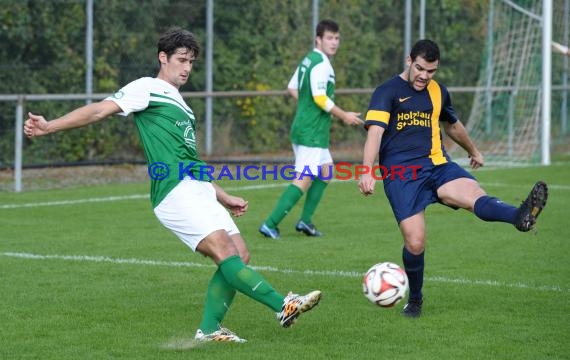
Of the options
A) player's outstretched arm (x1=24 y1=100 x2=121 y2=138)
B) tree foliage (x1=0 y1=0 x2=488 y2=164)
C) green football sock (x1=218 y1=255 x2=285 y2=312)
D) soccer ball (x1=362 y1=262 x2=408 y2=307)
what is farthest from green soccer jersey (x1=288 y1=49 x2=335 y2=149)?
tree foliage (x1=0 y1=0 x2=488 y2=164)

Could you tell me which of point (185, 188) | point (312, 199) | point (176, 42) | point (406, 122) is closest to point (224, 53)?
point (312, 199)

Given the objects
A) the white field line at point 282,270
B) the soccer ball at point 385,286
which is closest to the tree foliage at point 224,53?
the white field line at point 282,270

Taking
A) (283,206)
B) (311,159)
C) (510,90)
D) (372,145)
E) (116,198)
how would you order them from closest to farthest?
(372,145)
(283,206)
(311,159)
(116,198)
(510,90)

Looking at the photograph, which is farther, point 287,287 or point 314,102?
point 314,102

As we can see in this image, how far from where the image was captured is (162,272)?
29.0 ft

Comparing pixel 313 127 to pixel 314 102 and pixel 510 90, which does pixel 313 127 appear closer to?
pixel 314 102

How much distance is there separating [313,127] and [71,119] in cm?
544

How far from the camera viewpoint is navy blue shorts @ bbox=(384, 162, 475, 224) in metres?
7.27

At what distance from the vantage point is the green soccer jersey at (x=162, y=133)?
20.8ft

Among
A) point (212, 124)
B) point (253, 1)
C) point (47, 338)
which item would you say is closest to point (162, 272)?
point (47, 338)

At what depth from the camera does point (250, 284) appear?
6.24 m

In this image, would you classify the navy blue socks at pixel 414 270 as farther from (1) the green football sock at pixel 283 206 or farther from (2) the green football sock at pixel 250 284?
(1) the green football sock at pixel 283 206

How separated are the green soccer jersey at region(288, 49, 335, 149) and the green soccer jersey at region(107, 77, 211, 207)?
15.9ft

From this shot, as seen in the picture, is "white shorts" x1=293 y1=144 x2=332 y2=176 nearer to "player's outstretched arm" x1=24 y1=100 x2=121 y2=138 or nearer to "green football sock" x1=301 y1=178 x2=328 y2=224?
"green football sock" x1=301 y1=178 x2=328 y2=224
